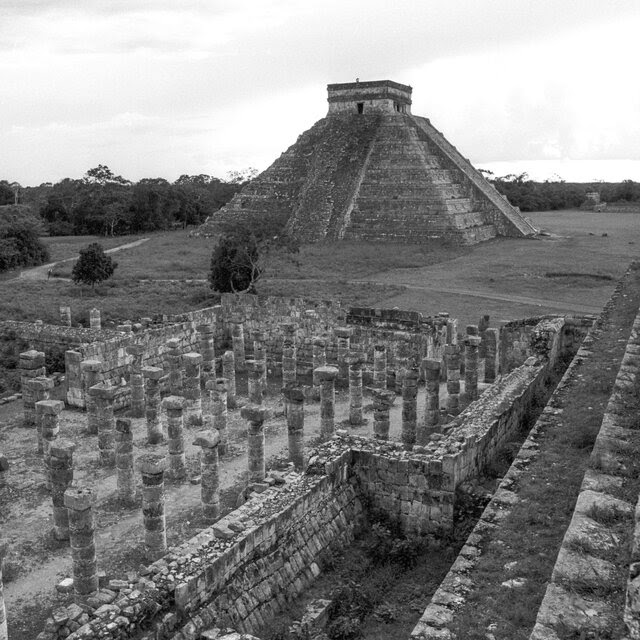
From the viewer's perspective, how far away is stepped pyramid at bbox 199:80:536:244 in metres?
54.7

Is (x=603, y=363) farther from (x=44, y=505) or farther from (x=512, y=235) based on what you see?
(x=512, y=235)

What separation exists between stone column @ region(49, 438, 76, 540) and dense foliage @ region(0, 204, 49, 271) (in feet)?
112

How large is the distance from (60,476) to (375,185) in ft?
163

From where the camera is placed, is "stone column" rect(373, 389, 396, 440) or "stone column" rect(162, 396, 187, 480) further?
"stone column" rect(373, 389, 396, 440)

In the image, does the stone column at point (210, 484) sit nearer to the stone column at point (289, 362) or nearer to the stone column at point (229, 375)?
the stone column at point (229, 375)

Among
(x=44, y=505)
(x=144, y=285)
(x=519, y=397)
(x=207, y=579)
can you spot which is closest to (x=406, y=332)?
(x=519, y=397)

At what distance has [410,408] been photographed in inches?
631

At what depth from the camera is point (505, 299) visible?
105 feet

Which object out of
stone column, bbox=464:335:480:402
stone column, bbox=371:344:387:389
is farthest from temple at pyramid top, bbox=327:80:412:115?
stone column, bbox=464:335:480:402

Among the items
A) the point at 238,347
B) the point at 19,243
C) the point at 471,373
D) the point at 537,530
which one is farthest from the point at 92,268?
the point at 537,530

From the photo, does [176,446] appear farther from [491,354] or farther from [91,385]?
[491,354]

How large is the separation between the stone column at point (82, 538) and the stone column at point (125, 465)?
9.79 ft

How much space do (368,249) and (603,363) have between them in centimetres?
3646

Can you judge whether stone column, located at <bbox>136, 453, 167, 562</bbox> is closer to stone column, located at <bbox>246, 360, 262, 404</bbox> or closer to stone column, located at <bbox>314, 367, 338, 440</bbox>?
stone column, located at <bbox>314, 367, 338, 440</bbox>
